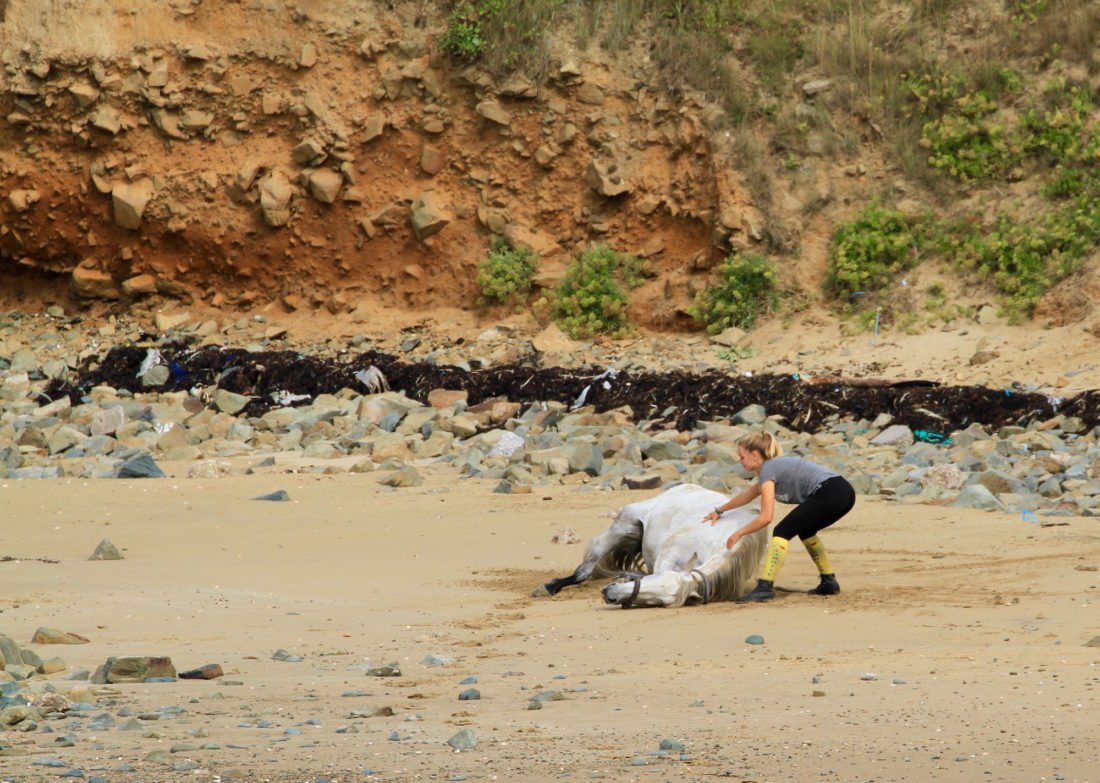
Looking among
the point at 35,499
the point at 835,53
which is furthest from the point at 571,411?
the point at 835,53

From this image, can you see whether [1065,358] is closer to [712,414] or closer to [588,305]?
[712,414]

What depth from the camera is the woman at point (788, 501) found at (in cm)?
680

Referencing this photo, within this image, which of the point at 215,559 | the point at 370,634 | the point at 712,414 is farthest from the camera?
the point at 712,414

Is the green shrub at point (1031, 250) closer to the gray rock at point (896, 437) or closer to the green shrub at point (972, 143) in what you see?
the green shrub at point (972, 143)

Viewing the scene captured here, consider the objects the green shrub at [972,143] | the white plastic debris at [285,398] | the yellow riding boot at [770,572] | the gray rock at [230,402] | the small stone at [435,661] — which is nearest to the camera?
the small stone at [435,661]

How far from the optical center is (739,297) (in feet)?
57.9

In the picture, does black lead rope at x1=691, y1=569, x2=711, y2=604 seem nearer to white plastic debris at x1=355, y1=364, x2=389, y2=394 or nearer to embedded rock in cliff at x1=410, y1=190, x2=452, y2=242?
white plastic debris at x1=355, y1=364, x2=389, y2=394

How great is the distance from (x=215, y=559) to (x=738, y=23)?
13661 mm

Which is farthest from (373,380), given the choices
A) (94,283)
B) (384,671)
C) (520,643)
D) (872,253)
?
(384,671)

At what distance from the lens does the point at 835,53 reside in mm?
18859

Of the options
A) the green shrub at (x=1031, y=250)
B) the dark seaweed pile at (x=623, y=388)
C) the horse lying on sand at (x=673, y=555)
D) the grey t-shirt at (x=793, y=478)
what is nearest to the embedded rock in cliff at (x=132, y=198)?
the dark seaweed pile at (x=623, y=388)

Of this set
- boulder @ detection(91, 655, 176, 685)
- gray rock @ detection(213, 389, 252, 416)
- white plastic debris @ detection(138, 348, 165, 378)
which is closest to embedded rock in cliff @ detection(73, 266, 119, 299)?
white plastic debris @ detection(138, 348, 165, 378)

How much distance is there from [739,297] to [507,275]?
3.04 meters

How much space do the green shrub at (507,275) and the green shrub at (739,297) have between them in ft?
7.41
